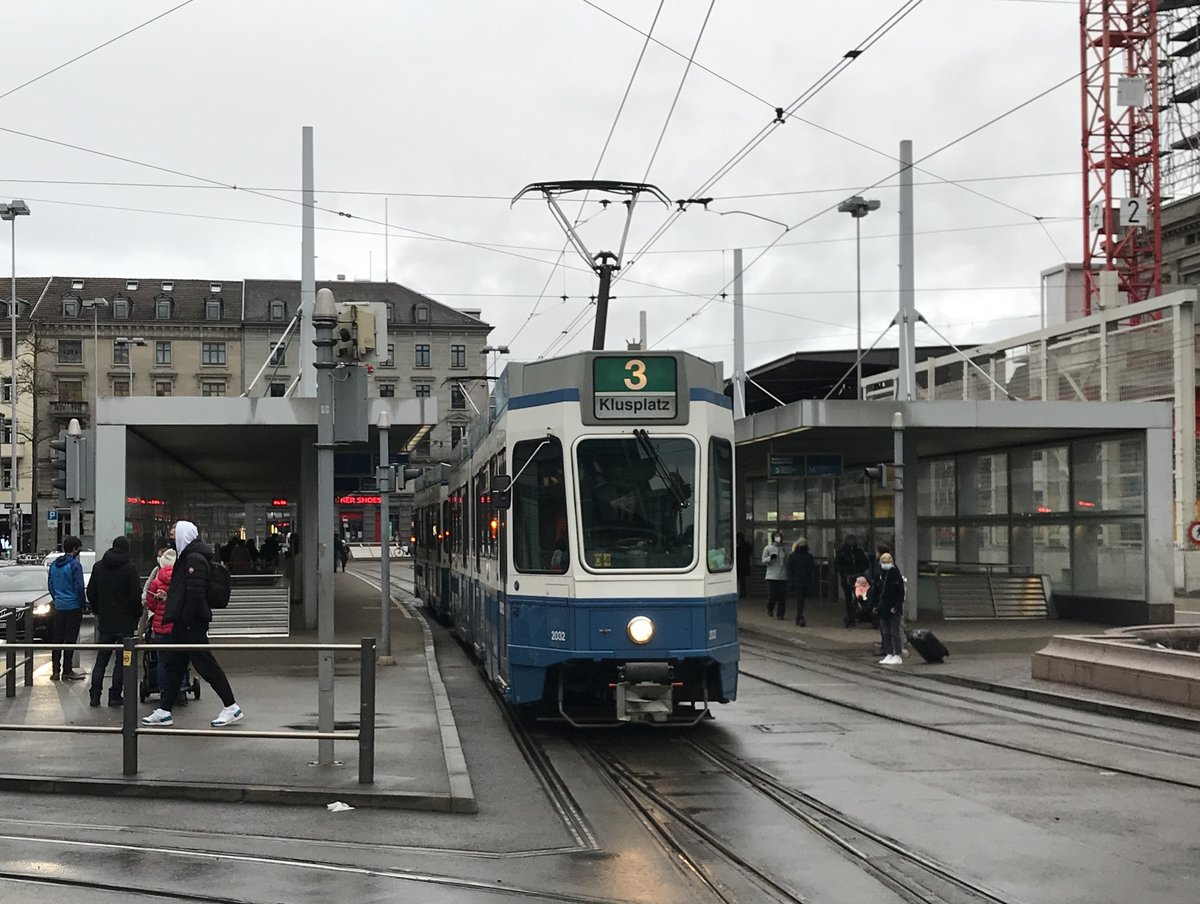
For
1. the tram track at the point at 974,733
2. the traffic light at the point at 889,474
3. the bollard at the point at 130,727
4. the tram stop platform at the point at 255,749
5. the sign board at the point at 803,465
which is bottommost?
the tram track at the point at 974,733

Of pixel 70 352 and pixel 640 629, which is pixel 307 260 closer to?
pixel 640 629

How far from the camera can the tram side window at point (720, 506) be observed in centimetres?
1245

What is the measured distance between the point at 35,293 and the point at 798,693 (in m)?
99.5

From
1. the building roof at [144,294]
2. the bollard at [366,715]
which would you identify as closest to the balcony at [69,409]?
the building roof at [144,294]

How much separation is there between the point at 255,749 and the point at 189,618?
1526 mm

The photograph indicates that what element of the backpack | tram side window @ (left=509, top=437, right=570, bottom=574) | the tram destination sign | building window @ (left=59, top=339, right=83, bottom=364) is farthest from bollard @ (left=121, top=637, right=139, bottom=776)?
building window @ (left=59, top=339, right=83, bottom=364)

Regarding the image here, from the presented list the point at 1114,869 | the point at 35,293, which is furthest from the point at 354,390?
the point at 35,293

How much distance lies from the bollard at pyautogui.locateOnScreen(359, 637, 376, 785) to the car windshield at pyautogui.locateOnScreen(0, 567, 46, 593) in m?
18.2

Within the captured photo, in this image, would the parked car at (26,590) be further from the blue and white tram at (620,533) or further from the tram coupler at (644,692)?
the tram coupler at (644,692)

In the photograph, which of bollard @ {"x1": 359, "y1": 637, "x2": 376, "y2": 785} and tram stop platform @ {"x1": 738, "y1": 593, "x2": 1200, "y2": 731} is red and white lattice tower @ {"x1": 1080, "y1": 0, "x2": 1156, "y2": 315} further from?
bollard @ {"x1": 359, "y1": 637, "x2": 376, "y2": 785}

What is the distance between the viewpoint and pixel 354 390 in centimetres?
1108

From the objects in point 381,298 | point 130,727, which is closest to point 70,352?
point 381,298

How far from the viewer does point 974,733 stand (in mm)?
13359

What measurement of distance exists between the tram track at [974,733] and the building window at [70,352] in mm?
89292
